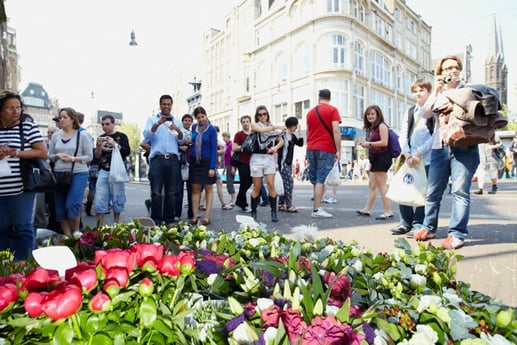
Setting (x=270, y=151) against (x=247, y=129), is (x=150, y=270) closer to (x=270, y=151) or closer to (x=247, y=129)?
(x=270, y=151)

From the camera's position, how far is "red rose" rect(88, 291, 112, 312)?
3.66 feet

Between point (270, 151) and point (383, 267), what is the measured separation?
176 inches

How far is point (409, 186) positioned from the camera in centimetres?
443

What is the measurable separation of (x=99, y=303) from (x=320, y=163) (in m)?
5.75

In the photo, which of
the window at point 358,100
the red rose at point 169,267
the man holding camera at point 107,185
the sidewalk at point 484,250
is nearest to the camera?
the red rose at point 169,267

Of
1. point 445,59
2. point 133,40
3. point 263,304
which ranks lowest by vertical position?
point 263,304

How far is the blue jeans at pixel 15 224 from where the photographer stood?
139 inches

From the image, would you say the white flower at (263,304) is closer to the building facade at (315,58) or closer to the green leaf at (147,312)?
the green leaf at (147,312)

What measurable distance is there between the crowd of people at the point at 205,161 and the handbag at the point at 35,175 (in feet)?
0.17

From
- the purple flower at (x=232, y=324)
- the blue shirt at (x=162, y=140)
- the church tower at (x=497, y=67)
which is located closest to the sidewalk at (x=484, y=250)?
the purple flower at (x=232, y=324)

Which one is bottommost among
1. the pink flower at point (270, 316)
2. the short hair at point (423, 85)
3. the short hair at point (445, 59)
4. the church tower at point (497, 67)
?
the pink flower at point (270, 316)

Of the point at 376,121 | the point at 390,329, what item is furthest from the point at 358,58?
the point at 390,329

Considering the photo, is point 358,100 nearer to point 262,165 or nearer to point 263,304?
point 262,165

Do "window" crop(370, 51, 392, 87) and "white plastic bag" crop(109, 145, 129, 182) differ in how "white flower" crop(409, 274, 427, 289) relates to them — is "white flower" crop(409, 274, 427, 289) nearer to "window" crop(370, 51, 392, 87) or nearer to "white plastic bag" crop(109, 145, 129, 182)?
"white plastic bag" crop(109, 145, 129, 182)
